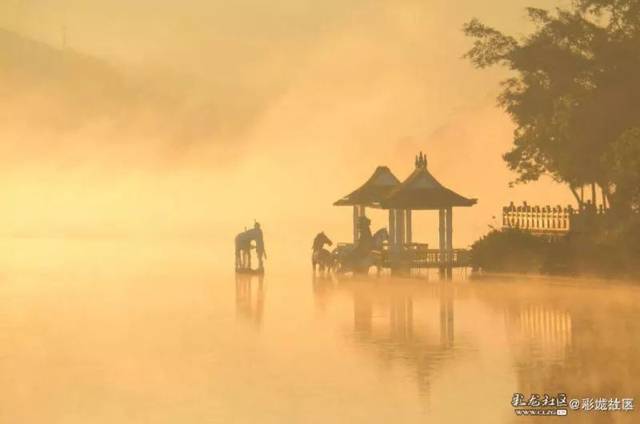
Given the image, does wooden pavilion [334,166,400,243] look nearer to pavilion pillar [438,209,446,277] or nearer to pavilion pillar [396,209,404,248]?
pavilion pillar [396,209,404,248]

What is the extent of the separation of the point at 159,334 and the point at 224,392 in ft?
29.8

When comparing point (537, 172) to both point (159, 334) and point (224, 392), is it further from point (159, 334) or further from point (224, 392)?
point (224, 392)

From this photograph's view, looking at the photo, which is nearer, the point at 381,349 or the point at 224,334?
the point at 381,349

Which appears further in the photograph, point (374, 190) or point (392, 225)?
point (374, 190)

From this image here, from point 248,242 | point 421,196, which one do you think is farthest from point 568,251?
point 248,242

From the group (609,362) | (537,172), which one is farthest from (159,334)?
(537,172)

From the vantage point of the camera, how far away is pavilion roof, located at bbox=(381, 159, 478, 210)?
53.2m

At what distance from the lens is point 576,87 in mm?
56375

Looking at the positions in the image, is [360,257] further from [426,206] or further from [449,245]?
[449,245]

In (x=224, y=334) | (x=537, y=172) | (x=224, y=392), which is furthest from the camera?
(x=537, y=172)

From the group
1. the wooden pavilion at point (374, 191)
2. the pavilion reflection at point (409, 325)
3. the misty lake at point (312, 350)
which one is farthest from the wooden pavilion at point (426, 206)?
the pavilion reflection at point (409, 325)

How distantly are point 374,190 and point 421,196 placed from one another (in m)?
3.87

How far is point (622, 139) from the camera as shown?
1970 inches

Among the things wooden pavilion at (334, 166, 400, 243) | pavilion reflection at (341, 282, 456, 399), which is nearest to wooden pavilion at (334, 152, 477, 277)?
wooden pavilion at (334, 166, 400, 243)
